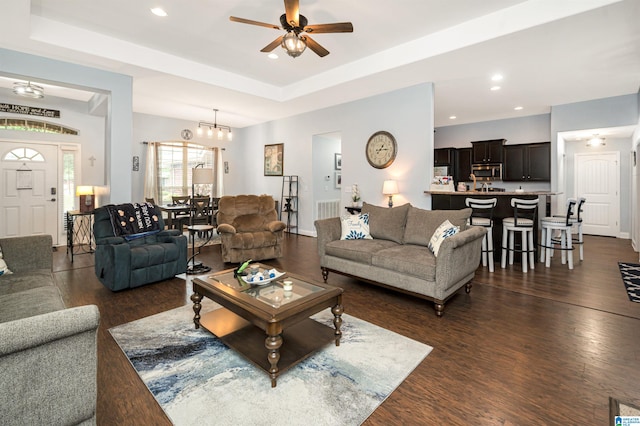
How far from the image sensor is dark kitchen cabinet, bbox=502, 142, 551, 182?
7.33 meters

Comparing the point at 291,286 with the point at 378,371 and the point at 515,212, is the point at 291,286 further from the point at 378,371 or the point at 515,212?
the point at 515,212

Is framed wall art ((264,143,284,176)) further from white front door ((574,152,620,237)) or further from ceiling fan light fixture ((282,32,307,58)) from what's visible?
white front door ((574,152,620,237))

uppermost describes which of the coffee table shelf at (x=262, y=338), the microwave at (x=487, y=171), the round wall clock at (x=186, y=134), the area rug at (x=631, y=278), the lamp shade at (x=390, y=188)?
the round wall clock at (x=186, y=134)

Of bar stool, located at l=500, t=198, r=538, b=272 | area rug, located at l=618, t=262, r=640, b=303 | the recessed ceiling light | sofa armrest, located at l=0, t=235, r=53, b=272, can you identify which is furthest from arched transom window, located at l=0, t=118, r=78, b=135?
area rug, located at l=618, t=262, r=640, b=303

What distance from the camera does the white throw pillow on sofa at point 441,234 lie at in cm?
322

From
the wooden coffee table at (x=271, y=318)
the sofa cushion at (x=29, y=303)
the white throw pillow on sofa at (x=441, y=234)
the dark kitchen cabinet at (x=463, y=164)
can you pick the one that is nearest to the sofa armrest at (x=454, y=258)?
the white throw pillow on sofa at (x=441, y=234)

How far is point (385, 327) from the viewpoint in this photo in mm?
2762

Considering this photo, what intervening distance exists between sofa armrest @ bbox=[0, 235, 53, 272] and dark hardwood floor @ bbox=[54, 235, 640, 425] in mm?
683

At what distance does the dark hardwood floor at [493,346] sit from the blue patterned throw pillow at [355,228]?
58cm

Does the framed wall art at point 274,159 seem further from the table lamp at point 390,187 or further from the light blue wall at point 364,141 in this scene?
the table lamp at point 390,187

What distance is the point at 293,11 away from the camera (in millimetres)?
2906

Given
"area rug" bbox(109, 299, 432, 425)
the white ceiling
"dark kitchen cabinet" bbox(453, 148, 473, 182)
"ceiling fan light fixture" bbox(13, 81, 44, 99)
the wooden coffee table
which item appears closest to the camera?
"area rug" bbox(109, 299, 432, 425)

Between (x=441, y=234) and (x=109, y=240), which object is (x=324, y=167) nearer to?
(x=441, y=234)

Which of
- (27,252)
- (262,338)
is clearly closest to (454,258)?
(262,338)
